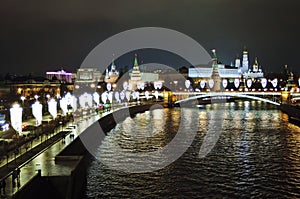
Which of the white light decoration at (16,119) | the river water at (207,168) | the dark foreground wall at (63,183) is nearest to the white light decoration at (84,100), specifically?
the river water at (207,168)

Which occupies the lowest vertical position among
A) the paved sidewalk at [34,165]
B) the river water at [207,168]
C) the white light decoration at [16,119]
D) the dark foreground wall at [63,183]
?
the river water at [207,168]

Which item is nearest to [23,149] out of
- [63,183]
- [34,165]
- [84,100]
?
[34,165]

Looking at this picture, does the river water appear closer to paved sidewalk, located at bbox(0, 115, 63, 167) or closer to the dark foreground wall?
the dark foreground wall

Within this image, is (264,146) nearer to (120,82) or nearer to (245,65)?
(120,82)

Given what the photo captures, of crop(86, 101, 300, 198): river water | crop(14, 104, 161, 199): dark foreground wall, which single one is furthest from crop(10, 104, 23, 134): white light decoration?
crop(86, 101, 300, 198): river water

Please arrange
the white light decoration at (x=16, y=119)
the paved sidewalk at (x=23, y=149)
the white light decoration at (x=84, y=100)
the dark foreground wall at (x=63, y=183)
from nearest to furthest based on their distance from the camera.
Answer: the dark foreground wall at (x=63, y=183) → the paved sidewalk at (x=23, y=149) → the white light decoration at (x=16, y=119) → the white light decoration at (x=84, y=100)

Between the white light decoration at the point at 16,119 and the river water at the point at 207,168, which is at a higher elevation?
the white light decoration at the point at 16,119

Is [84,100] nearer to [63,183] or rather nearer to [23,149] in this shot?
[23,149]

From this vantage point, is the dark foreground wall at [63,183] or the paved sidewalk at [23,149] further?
the paved sidewalk at [23,149]

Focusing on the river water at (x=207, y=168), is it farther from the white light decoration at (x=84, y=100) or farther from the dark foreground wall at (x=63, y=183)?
the white light decoration at (x=84, y=100)

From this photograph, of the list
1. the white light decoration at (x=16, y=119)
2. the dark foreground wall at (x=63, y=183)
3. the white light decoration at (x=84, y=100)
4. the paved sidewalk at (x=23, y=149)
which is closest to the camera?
the dark foreground wall at (x=63, y=183)

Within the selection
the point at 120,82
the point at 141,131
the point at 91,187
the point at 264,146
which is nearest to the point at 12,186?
the point at 91,187

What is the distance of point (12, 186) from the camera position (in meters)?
8.76

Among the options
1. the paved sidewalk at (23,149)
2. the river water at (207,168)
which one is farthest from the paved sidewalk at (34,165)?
the river water at (207,168)
